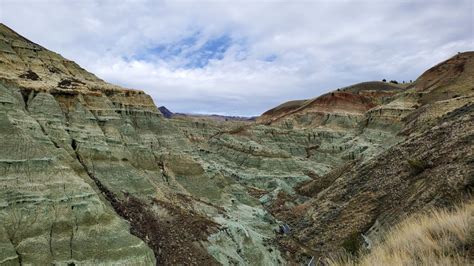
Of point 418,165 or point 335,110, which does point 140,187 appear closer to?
point 418,165

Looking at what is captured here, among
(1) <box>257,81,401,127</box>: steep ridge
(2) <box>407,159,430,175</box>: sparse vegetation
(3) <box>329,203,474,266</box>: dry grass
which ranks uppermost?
(1) <box>257,81,401,127</box>: steep ridge

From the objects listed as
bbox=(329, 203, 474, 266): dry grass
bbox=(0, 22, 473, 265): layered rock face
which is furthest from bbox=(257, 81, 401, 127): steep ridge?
bbox=(329, 203, 474, 266): dry grass

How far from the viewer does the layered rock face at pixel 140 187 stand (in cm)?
1498

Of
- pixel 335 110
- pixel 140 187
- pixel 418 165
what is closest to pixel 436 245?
pixel 418 165

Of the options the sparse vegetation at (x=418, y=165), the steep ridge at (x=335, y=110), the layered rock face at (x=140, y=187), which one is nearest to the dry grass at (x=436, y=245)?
the layered rock face at (x=140, y=187)

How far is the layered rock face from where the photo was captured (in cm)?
1498

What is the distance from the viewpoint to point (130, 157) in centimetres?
2358

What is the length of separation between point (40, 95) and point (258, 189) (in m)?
28.4

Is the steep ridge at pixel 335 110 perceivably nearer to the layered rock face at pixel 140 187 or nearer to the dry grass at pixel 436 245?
the layered rock face at pixel 140 187

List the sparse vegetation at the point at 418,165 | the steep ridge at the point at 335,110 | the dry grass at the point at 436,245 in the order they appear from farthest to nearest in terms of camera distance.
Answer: the steep ridge at the point at 335,110 < the sparse vegetation at the point at 418,165 < the dry grass at the point at 436,245

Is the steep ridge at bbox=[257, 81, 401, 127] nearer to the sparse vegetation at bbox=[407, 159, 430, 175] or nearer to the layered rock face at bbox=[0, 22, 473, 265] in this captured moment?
the layered rock face at bbox=[0, 22, 473, 265]

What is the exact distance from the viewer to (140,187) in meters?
21.8

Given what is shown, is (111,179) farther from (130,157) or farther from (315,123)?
(315,123)

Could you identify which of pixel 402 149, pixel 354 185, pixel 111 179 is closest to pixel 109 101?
pixel 111 179
